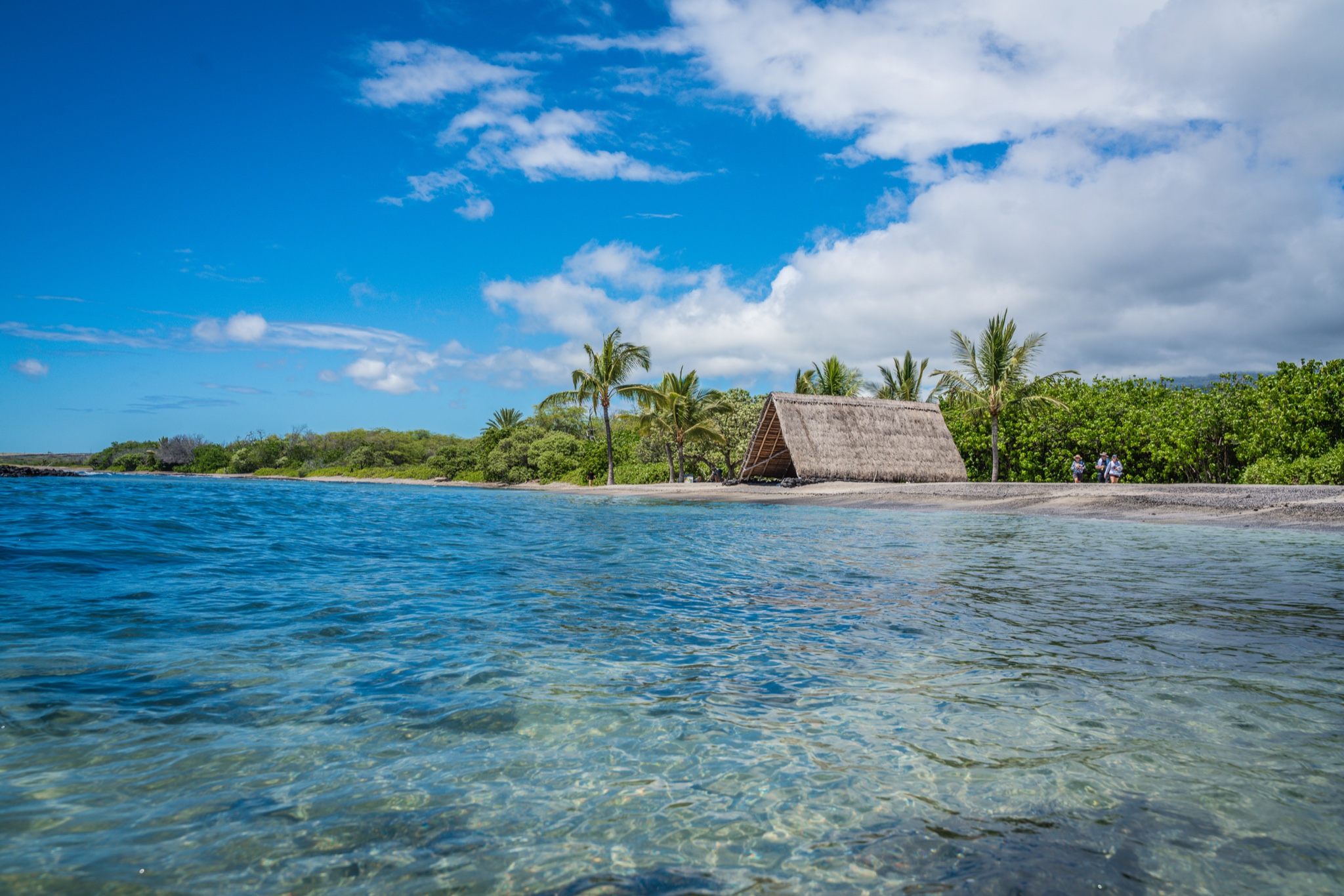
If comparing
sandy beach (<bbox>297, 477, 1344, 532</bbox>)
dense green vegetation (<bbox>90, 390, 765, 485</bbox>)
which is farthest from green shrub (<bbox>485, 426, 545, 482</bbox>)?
sandy beach (<bbox>297, 477, 1344, 532</bbox>)

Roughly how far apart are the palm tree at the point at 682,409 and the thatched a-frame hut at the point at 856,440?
2.85 metres

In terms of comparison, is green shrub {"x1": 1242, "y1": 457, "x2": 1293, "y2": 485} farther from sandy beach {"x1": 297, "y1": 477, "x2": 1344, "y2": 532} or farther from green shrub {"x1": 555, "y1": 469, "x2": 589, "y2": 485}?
green shrub {"x1": 555, "y1": 469, "x2": 589, "y2": 485}

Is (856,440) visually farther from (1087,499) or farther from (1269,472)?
(1269,472)

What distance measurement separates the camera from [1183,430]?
1809cm

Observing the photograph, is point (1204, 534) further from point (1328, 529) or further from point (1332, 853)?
point (1332, 853)

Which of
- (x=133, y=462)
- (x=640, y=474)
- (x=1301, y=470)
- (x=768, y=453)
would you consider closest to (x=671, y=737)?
(x=1301, y=470)

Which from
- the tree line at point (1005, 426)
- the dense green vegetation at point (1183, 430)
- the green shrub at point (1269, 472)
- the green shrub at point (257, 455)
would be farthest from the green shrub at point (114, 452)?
the green shrub at point (1269, 472)

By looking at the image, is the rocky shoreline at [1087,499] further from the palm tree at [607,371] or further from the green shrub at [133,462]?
the green shrub at [133,462]

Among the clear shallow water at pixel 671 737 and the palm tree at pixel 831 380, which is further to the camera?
the palm tree at pixel 831 380

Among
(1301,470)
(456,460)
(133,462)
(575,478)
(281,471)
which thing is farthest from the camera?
(281,471)

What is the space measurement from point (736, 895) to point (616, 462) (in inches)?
1382

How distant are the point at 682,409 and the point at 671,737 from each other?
25.6 metres

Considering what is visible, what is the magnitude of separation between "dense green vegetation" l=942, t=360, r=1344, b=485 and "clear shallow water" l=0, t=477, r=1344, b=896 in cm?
1218

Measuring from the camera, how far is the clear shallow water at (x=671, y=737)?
73.0 inches
